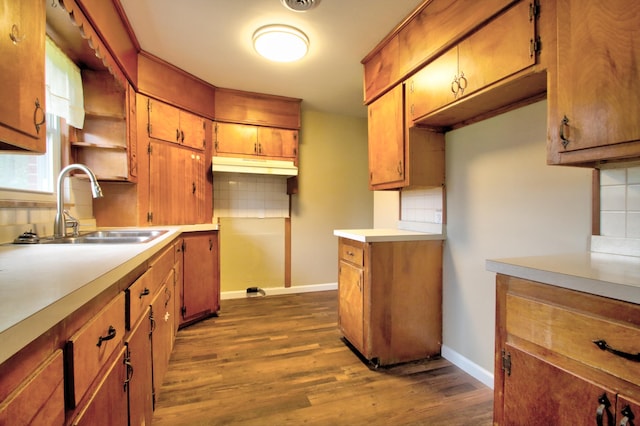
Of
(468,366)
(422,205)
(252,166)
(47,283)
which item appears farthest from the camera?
(252,166)

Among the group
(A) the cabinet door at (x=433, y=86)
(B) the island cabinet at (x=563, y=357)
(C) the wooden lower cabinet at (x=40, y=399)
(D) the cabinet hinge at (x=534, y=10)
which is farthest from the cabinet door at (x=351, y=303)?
(C) the wooden lower cabinet at (x=40, y=399)

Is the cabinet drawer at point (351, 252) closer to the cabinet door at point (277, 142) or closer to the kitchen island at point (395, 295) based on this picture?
the kitchen island at point (395, 295)

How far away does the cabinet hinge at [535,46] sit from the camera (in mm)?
1236

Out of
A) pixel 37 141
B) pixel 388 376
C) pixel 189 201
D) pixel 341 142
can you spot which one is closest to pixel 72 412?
pixel 37 141

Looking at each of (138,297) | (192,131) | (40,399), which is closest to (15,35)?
(138,297)

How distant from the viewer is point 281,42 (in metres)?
2.23

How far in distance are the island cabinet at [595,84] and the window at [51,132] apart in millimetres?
2455

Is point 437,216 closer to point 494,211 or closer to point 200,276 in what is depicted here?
point 494,211

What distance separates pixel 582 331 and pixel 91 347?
1344 millimetres

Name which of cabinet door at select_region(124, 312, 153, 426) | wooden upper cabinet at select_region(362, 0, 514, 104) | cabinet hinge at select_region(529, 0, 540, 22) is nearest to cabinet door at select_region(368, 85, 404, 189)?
wooden upper cabinet at select_region(362, 0, 514, 104)

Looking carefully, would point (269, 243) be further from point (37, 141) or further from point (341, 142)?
point (37, 141)

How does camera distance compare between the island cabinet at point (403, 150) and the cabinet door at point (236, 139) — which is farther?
the cabinet door at point (236, 139)

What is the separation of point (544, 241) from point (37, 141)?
2260 millimetres

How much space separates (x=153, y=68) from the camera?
263 cm
